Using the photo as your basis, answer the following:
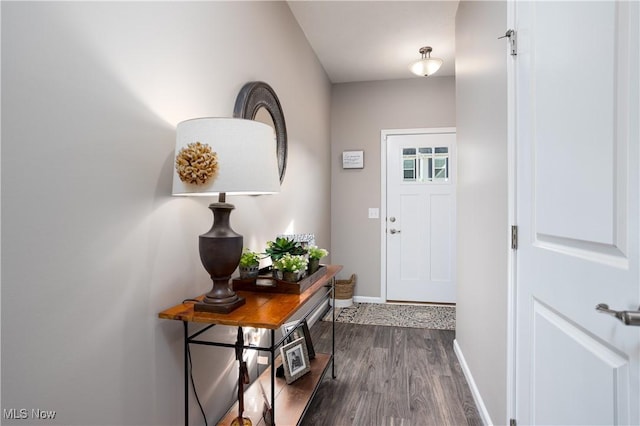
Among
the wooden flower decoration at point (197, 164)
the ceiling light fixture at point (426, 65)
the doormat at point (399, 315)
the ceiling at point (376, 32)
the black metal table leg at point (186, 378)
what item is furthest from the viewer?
the doormat at point (399, 315)

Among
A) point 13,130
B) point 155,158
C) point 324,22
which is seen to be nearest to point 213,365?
point 155,158

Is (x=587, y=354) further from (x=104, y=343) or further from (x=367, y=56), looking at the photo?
(x=367, y=56)

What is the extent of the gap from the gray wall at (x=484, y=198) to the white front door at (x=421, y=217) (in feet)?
4.90

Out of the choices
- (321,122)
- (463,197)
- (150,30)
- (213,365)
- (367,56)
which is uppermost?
(367,56)

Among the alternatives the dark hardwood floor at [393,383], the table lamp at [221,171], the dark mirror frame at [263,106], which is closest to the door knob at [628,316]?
the table lamp at [221,171]

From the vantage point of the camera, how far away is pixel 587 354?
865mm

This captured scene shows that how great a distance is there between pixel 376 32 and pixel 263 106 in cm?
154

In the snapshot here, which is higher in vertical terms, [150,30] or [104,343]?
[150,30]

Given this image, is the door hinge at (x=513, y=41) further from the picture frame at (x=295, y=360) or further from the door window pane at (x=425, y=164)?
the door window pane at (x=425, y=164)

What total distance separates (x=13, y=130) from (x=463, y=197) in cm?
236

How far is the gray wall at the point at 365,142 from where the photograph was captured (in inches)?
157

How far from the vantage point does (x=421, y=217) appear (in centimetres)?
399

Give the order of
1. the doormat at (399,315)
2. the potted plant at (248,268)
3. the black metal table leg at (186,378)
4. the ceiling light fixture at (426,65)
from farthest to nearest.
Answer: the doormat at (399,315) < the ceiling light fixture at (426,65) < the potted plant at (248,268) < the black metal table leg at (186,378)

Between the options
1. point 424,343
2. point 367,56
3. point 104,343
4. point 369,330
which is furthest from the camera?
point 367,56
